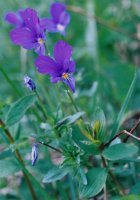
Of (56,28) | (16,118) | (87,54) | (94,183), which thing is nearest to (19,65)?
(87,54)

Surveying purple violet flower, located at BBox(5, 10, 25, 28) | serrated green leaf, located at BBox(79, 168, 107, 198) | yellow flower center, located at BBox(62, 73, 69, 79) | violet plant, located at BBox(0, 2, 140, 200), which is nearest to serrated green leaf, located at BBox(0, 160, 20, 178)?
violet plant, located at BBox(0, 2, 140, 200)

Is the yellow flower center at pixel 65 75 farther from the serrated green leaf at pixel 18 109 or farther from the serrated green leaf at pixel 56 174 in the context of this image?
the serrated green leaf at pixel 56 174

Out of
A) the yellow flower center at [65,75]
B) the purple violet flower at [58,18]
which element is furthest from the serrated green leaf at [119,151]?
the purple violet flower at [58,18]

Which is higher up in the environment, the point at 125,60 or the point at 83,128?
the point at 83,128

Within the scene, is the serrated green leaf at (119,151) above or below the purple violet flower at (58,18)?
below

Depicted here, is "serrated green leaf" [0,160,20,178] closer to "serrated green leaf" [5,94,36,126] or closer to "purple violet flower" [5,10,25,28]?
"serrated green leaf" [5,94,36,126]

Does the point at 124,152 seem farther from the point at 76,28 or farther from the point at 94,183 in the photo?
the point at 76,28

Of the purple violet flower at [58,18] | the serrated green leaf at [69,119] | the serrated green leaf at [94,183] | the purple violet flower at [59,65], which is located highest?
the purple violet flower at [58,18]
